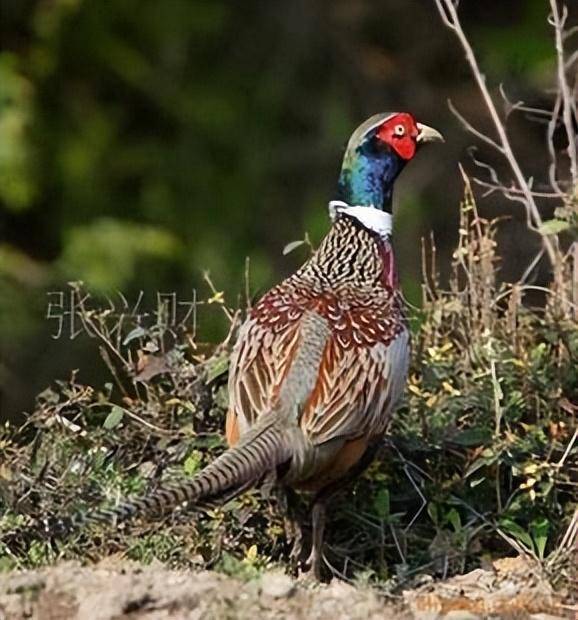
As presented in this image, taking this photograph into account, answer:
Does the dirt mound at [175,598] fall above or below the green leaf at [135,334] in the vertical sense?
below

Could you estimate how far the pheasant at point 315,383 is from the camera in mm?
5574

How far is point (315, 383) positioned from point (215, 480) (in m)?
0.53

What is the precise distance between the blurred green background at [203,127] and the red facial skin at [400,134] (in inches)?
149

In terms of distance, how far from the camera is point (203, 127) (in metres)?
12.3

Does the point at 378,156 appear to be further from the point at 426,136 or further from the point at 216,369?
the point at 216,369

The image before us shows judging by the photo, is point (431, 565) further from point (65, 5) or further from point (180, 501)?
point (65, 5)

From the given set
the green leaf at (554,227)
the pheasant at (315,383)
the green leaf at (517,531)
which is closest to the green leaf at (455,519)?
the green leaf at (517,531)

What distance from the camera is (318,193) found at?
12.4 metres

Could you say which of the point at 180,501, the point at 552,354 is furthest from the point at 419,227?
the point at 180,501

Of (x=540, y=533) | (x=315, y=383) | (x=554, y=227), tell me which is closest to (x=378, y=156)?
(x=554, y=227)

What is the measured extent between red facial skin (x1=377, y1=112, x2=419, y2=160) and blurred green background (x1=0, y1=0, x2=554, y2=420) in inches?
149

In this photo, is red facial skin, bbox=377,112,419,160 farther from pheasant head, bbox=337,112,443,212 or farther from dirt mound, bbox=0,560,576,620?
dirt mound, bbox=0,560,576,620

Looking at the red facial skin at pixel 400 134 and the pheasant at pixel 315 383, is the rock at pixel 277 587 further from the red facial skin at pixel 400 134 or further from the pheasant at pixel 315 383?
the red facial skin at pixel 400 134

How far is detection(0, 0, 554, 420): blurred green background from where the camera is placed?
11086mm
